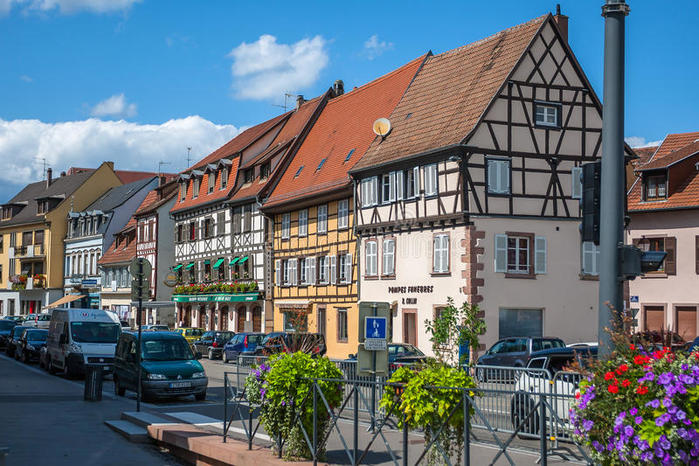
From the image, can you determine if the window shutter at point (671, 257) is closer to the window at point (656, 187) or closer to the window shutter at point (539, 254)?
the window at point (656, 187)

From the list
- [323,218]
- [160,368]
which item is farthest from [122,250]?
[160,368]

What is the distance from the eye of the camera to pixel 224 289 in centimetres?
5356

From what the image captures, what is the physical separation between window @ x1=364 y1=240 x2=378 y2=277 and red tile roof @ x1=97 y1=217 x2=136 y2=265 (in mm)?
35719

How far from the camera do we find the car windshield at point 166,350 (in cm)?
2418

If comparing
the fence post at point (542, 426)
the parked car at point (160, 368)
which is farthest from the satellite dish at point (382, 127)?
the fence post at point (542, 426)

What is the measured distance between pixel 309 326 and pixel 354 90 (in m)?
13.4

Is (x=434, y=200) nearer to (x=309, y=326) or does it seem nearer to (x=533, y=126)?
(x=533, y=126)

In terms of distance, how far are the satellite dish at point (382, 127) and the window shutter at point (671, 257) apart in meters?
14.0

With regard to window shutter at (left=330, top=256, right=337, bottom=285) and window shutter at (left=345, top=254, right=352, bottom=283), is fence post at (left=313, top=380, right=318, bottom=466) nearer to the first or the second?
window shutter at (left=345, top=254, right=352, bottom=283)

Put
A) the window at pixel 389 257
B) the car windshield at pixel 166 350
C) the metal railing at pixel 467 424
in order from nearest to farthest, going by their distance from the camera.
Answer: the metal railing at pixel 467 424, the car windshield at pixel 166 350, the window at pixel 389 257

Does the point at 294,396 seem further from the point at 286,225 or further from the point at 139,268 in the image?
the point at 286,225

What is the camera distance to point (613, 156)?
8422 millimetres

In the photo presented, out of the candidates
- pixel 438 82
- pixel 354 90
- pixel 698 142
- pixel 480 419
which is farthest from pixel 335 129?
pixel 480 419

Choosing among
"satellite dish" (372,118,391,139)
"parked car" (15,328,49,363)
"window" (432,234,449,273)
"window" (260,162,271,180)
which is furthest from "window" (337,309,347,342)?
"parked car" (15,328,49,363)
